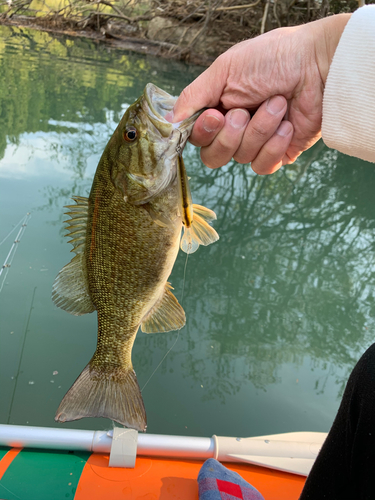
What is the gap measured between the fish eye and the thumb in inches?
5.3

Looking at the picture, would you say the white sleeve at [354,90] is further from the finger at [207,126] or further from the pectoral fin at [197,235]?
the pectoral fin at [197,235]

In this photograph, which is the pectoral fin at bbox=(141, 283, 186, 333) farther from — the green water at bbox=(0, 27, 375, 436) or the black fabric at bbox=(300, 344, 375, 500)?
the green water at bbox=(0, 27, 375, 436)

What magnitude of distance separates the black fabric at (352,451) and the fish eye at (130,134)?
0.99m

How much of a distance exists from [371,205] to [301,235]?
157 cm

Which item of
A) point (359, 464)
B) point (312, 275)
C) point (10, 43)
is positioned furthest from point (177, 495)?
point (10, 43)

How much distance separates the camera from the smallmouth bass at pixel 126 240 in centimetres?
136

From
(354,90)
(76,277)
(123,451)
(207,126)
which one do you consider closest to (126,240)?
(76,277)

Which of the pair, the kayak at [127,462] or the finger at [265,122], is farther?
the kayak at [127,462]

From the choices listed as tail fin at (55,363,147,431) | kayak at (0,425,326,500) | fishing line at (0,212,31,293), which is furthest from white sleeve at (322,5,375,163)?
fishing line at (0,212,31,293)

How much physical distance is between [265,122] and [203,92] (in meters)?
0.25

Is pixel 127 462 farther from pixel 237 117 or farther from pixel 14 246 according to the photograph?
pixel 14 246

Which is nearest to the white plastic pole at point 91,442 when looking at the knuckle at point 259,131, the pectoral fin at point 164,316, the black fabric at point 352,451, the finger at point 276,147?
the pectoral fin at point 164,316

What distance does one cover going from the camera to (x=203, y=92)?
1419 mm

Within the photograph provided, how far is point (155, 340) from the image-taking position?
3.10 metres
